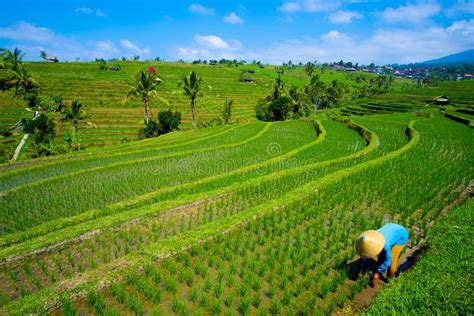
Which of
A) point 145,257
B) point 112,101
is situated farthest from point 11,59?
point 145,257

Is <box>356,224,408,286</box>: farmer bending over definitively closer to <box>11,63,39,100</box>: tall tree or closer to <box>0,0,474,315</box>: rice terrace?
<box>0,0,474,315</box>: rice terrace

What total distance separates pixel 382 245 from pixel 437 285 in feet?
2.42

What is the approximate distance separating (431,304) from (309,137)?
58.1 ft

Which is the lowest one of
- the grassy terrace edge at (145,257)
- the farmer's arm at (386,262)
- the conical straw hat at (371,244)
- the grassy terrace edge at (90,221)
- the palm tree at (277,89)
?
the grassy terrace edge at (90,221)

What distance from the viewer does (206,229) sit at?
6090 mm

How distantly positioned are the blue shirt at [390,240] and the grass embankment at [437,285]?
1.00 ft

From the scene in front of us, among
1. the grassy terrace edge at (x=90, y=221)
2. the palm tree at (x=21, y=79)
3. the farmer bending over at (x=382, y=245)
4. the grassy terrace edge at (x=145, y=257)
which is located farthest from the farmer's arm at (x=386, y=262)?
the palm tree at (x=21, y=79)

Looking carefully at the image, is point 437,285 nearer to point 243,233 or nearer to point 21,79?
point 243,233

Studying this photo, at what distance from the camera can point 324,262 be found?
5016mm

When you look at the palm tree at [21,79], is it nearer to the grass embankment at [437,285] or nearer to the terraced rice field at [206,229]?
the terraced rice field at [206,229]

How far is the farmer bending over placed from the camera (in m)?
3.86

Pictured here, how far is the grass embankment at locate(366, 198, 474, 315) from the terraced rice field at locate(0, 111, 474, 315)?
0.72 metres

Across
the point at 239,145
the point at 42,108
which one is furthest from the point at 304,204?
the point at 42,108

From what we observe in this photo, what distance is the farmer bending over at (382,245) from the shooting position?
3.86 m
